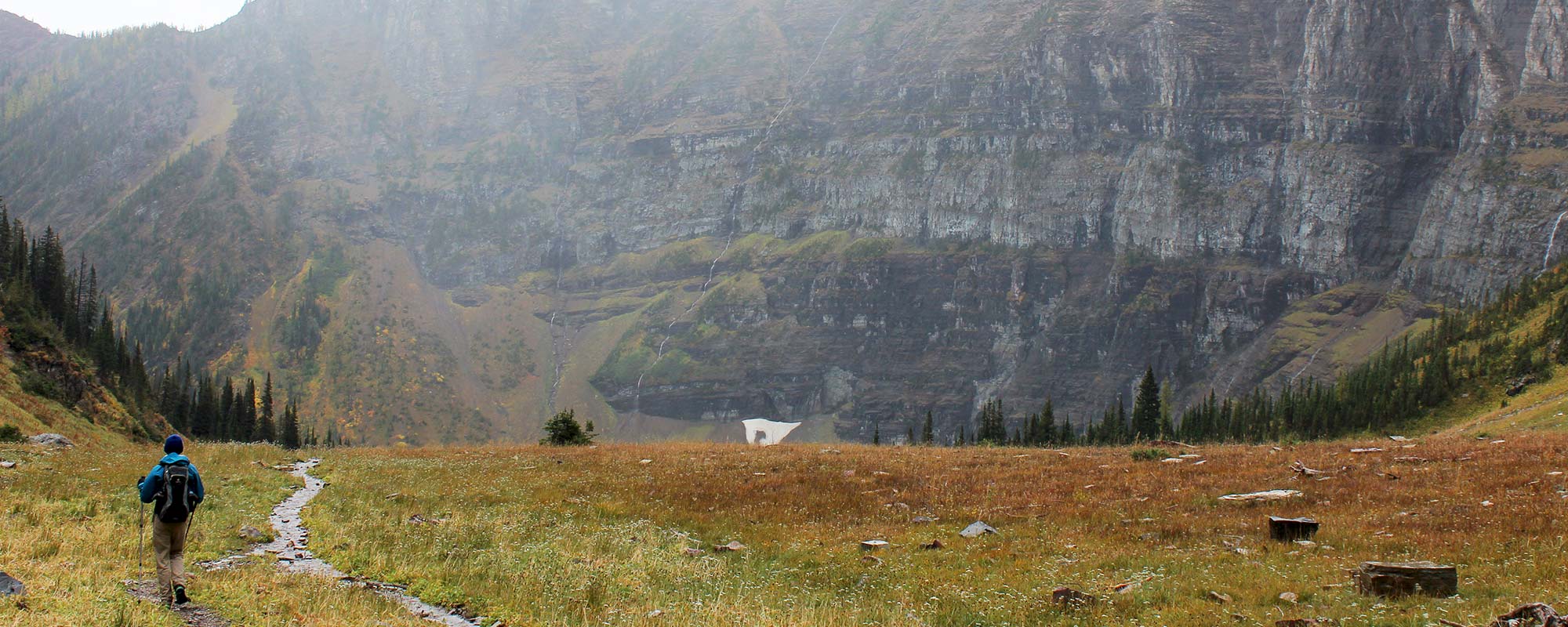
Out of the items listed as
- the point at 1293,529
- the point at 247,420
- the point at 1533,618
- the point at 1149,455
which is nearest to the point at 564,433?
the point at 1149,455

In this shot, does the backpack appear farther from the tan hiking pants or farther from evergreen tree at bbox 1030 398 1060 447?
evergreen tree at bbox 1030 398 1060 447

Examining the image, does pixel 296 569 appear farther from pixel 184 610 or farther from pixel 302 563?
pixel 184 610

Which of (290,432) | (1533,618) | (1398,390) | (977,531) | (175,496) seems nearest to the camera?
(1533,618)

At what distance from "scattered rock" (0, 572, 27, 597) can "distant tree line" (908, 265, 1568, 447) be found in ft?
292

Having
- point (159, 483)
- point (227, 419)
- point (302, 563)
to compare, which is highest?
point (159, 483)

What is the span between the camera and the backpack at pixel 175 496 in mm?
20062

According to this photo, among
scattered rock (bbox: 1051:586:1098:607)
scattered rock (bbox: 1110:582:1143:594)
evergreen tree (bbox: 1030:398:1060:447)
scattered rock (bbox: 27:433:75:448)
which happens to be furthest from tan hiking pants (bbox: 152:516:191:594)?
evergreen tree (bbox: 1030:398:1060:447)

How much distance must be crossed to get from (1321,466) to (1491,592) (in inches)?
682

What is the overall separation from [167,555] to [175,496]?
1.18 m

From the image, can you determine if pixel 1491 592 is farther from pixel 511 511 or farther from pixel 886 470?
pixel 511 511

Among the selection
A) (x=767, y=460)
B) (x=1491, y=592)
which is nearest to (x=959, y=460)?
(x=767, y=460)

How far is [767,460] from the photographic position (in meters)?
43.8

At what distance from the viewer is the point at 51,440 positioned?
49562 mm

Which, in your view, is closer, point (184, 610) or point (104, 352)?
point (184, 610)
